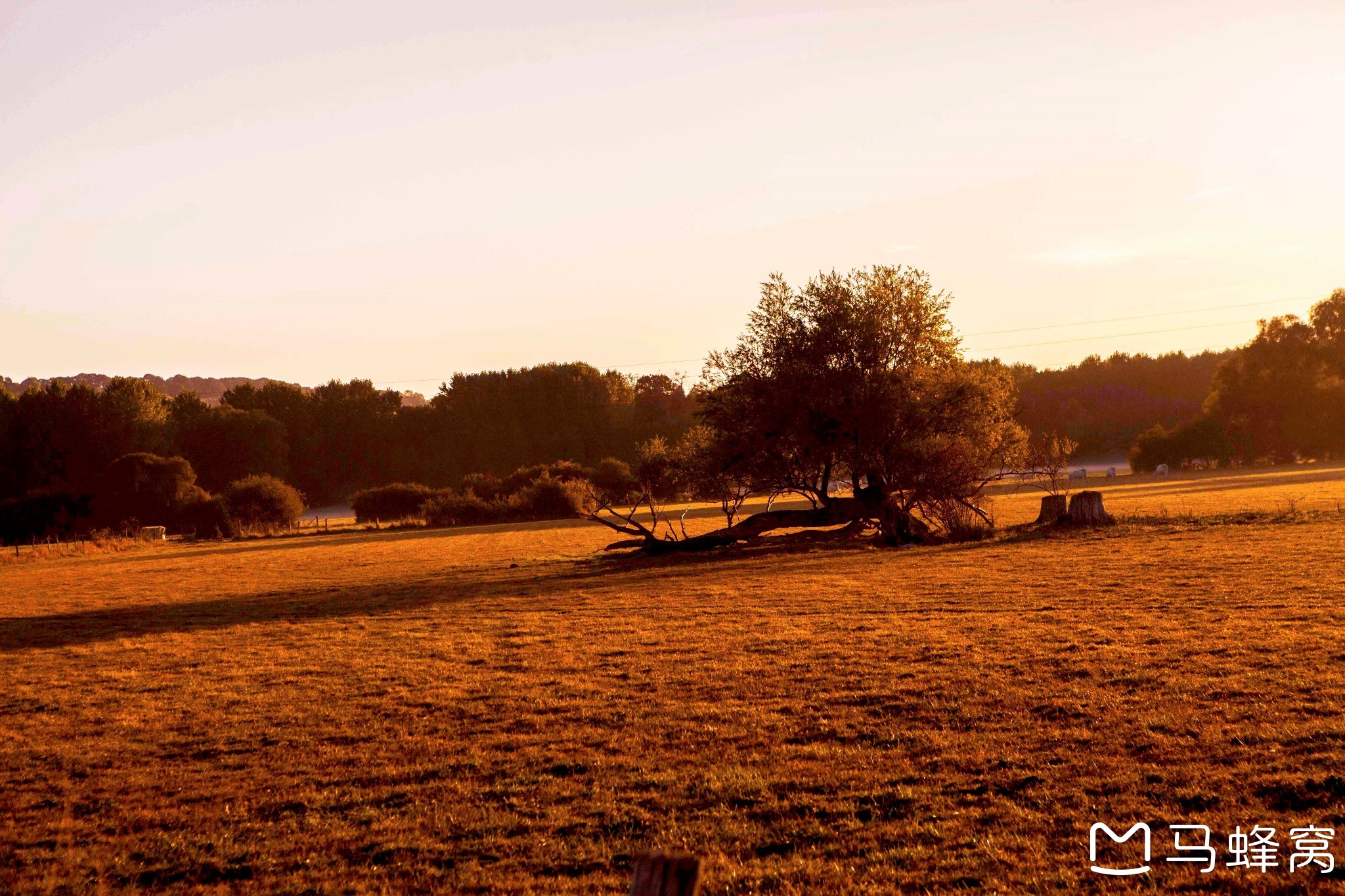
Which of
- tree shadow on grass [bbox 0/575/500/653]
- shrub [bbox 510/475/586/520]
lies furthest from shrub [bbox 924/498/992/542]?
shrub [bbox 510/475/586/520]

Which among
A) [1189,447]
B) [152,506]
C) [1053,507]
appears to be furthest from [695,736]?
[1189,447]

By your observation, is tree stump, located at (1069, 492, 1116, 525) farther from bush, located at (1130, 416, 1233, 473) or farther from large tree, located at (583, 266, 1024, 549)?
bush, located at (1130, 416, 1233, 473)

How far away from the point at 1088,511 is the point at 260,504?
4982cm

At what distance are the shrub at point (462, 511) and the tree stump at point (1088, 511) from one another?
132ft

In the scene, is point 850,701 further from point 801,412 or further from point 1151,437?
point 1151,437

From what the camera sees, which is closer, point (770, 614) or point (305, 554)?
point (770, 614)

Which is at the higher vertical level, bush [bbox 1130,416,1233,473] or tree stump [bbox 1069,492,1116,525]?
bush [bbox 1130,416,1233,473]

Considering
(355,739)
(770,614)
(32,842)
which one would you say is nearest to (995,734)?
(355,739)

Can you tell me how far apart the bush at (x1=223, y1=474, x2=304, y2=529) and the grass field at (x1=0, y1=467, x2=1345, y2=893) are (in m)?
45.9

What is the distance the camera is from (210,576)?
3100cm

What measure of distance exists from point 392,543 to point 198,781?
3877 cm

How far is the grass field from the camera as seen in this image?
6.08 metres

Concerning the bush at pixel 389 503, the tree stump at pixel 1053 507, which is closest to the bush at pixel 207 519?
the bush at pixel 389 503

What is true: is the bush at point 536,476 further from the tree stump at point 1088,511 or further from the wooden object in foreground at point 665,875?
the wooden object in foreground at point 665,875
